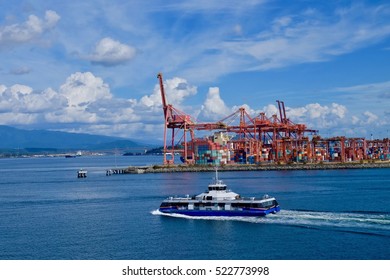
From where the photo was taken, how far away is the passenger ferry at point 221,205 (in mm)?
38781

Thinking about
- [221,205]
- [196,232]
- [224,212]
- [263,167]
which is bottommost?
[196,232]

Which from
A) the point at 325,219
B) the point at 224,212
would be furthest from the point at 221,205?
the point at 325,219

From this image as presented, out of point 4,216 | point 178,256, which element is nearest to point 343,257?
point 178,256

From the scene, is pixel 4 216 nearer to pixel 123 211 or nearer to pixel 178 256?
pixel 123 211

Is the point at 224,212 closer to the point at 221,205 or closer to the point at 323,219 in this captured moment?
the point at 221,205

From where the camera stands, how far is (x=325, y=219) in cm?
3634

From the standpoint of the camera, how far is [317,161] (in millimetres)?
122375

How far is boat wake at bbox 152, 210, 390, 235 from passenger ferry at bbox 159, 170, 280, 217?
0.48 metres

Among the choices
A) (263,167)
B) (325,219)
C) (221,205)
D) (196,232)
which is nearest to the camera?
(196,232)

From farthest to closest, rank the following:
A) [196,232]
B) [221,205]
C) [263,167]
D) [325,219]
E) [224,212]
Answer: [263,167], [221,205], [224,212], [325,219], [196,232]

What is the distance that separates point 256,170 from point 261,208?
72.9 m

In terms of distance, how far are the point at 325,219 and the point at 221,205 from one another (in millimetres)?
7659

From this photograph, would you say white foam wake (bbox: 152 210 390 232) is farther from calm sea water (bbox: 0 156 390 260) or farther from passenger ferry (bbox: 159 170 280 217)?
passenger ferry (bbox: 159 170 280 217)

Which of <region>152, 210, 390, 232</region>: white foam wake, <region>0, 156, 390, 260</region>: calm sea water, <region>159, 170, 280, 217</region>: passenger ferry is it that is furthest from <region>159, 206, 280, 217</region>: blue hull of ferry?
<region>0, 156, 390, 260</region>: calm sea water
